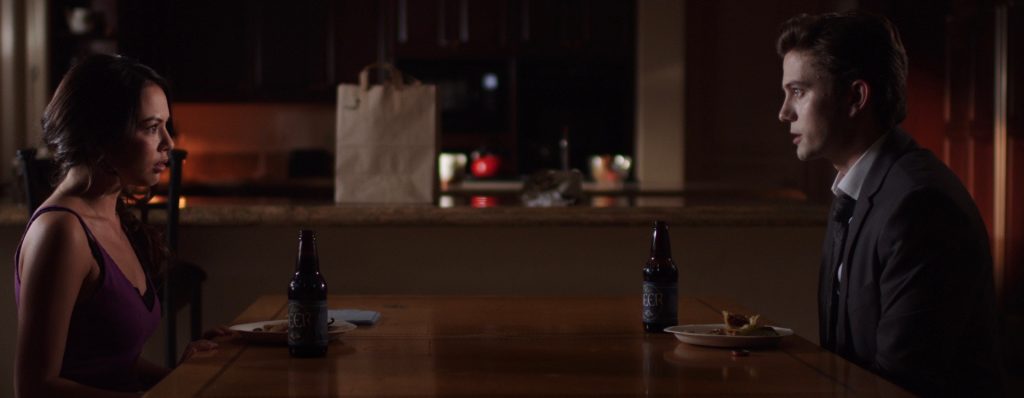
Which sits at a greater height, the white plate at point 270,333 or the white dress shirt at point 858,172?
the white dress shirt at point 858,172

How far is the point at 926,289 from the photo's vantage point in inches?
70.4

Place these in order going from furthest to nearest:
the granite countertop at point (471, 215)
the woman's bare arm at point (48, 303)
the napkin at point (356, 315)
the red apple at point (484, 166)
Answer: the red apple at point (484, 166), the granite countertop at point (471, 215), the napkin at point (356, 315), the woman's bare arm at point (48, 303)

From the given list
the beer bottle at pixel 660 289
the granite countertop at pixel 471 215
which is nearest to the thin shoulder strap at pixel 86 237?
the beer bottle at pixel 660 289

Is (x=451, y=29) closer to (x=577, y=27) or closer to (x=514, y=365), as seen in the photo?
(x=577, y=27)

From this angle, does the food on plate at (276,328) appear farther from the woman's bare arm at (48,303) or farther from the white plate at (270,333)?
the woman's bare arm at (48,303)

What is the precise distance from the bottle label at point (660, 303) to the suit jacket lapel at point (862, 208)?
0.90 feet

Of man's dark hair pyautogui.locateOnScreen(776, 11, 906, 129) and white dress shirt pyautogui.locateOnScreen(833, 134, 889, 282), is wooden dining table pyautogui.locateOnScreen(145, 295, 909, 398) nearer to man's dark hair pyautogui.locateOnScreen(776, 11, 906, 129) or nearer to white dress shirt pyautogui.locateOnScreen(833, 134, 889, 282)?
white dress shirt pyautogui.locateOnScreen(833, 134, 889, 282)

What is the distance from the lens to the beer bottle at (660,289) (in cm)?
206

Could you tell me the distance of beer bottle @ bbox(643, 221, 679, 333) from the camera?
2062 mm

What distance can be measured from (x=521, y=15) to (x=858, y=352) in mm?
5398

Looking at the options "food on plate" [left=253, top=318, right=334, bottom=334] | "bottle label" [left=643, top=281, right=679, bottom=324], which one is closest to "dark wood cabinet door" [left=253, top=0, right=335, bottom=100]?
"food on plate" [left=253, top=318, right=334, bottom=334]

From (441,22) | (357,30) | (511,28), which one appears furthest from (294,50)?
(511,28)

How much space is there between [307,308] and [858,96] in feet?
3.27

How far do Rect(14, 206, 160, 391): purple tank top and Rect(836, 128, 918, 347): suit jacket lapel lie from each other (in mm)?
1149
